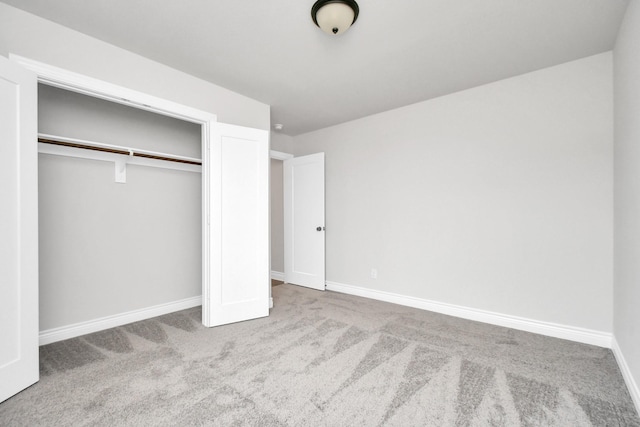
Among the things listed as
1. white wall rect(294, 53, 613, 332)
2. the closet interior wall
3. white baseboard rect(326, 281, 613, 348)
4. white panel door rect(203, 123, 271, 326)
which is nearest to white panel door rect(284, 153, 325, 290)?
white wall rect(294, 53, 613, 332)

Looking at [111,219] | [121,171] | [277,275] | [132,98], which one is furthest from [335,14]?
[277,275]

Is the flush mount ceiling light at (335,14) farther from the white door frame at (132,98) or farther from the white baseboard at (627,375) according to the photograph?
the white baseboard at (627,375)

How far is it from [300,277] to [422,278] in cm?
196

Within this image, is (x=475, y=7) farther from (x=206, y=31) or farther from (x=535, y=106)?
(x=206, y=31)

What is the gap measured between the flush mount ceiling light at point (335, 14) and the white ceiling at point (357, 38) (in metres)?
0.09

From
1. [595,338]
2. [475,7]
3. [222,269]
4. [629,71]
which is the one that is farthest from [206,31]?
[595,338]

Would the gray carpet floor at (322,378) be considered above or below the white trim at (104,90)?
below

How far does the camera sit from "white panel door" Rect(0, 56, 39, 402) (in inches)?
70.2

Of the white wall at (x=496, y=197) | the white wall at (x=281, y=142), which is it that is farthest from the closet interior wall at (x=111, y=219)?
the white wall at (x=496, y=197)

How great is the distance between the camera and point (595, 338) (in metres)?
2.58

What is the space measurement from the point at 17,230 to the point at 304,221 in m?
3.30

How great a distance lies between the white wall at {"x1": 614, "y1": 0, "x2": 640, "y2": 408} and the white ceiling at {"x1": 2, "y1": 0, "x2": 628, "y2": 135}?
0.25 m

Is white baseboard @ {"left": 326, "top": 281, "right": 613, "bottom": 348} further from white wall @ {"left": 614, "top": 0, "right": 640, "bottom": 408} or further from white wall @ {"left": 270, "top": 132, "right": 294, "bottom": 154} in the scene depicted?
white wall @ {"left": 270, "top": 132, "right": 294, "bottom": 154}

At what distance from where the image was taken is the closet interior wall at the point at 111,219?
268 cm
